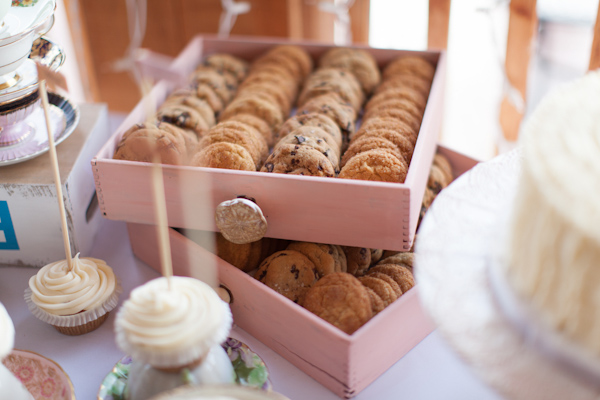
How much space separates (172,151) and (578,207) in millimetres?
680

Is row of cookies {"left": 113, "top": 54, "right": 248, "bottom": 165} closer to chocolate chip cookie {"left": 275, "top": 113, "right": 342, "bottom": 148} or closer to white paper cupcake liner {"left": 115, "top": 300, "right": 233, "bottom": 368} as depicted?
chocolate chip cookie {"left": 275, "top": 113, "right": 342, "bottom": 148}

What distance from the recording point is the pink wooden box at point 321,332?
2.66 ft

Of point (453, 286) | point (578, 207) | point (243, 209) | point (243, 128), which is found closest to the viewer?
point (578, 207)

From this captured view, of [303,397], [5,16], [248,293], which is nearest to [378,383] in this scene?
[303,397]

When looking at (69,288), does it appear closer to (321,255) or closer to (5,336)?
(5,336)

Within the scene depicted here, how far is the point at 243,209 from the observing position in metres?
0.89

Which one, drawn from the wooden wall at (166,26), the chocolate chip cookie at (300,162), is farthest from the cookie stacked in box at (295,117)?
the wooden wall at (166,26)

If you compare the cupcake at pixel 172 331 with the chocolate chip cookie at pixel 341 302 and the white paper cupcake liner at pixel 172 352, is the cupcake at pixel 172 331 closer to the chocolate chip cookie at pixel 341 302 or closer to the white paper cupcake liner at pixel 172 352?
the white paper cupcake liner at pixel 172 352

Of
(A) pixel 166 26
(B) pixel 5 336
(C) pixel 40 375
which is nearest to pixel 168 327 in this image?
(B) pixel 5 336

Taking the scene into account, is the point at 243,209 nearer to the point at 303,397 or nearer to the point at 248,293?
the point at 248,293

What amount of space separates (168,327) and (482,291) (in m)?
0.36

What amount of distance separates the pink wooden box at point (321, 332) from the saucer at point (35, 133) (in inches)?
12.2

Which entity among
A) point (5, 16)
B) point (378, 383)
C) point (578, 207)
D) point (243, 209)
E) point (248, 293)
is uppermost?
point (5, 16)

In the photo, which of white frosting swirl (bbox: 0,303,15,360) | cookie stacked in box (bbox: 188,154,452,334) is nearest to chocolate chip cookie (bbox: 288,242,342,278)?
cookie stacked in box (bbox: 188,154,452,334)
